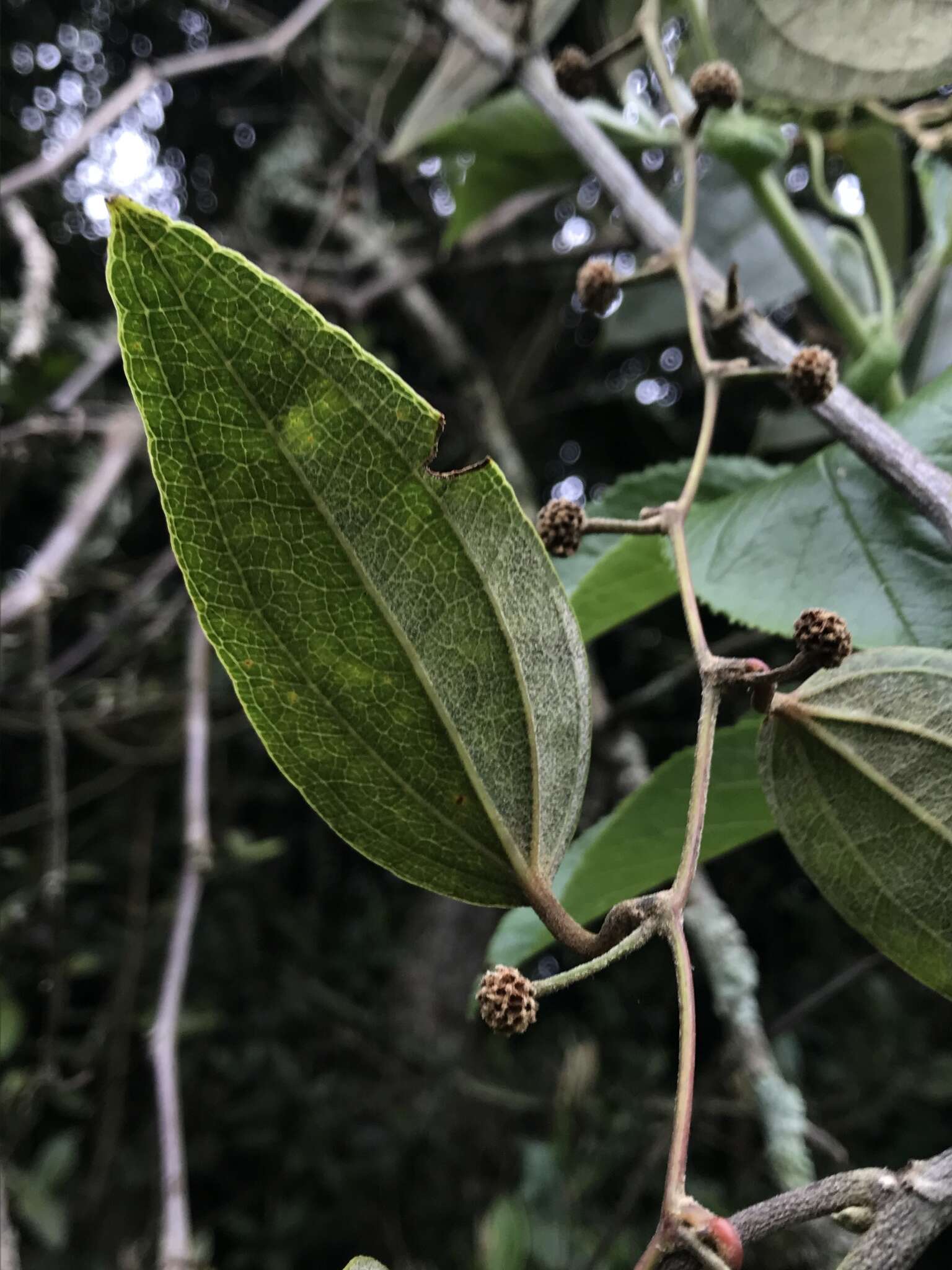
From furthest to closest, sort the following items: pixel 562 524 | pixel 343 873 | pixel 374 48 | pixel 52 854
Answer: pixel 343 873 → pixel 374 48 → pixel 52 854 → pixel 562 524

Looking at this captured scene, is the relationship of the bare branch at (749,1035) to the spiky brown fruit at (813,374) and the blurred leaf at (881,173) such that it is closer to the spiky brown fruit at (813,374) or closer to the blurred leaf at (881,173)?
the spiky brown fruit at (813,374)

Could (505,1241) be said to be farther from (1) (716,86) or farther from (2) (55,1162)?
(1) (716,86)

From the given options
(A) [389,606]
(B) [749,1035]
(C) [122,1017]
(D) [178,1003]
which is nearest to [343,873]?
(C) [122,1017]

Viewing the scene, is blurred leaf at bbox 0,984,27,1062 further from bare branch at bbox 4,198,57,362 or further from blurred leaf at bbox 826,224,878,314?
blurred leaf at bbox 826,224,878,314

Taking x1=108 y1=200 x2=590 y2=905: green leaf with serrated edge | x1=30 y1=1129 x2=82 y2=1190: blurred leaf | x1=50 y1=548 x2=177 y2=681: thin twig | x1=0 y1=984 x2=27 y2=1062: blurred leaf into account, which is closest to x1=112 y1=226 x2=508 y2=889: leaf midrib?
x1=108 y1=200 x2=590 y2=905: green leaf with serrated edge

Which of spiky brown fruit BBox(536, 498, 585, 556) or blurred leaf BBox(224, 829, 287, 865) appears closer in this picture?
spiky brown fruit BBox(536, 498, 585, 556)
